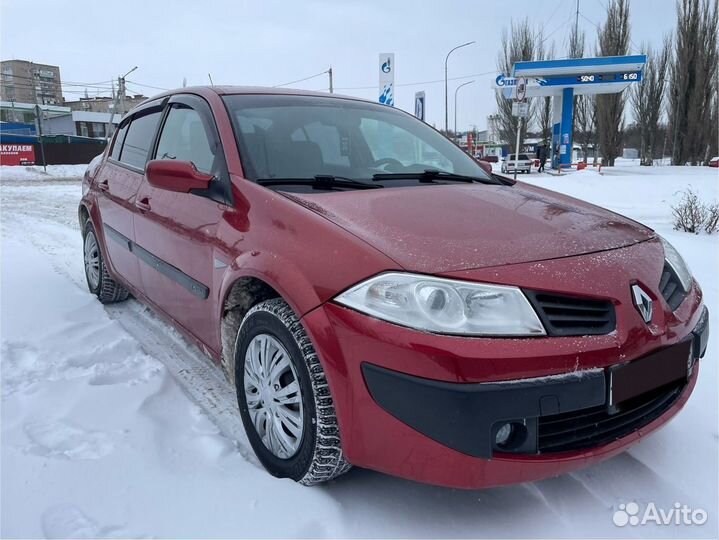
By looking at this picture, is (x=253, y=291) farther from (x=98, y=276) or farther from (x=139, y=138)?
(x=98, y=276)

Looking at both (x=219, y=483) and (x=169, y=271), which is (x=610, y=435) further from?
(x=169, y=271)

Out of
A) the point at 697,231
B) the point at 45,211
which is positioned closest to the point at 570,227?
the point at 697,231

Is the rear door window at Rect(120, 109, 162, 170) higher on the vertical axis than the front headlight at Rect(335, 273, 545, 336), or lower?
higher

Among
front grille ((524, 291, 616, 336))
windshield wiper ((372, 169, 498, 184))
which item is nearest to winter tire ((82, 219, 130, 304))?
windshield wiper ((372, 169, 498, 184))

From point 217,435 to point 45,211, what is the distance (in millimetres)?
9074

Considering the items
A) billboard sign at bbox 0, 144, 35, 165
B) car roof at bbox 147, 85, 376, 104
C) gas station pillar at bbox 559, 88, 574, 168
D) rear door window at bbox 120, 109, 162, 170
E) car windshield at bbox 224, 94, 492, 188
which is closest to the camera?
car windshield at bbox 224, 94, 492, 188

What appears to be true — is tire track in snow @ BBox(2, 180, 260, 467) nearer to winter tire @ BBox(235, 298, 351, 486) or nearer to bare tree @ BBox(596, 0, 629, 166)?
winter tire @ BBox(235, 298, 351, 486)

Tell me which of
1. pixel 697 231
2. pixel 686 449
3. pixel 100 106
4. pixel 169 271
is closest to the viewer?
pixel 686 449

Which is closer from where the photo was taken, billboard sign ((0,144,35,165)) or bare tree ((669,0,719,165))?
billboard sign ((0,144,35,165))

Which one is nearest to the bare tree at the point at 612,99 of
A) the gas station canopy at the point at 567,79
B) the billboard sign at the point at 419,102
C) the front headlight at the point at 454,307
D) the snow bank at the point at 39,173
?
the gas station canopy at the point at 567,79

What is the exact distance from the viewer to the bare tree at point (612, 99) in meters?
30.6

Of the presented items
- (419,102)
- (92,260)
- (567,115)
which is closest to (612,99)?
(567,115)

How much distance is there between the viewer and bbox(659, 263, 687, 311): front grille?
186 cm

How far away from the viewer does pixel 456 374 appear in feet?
4.80
